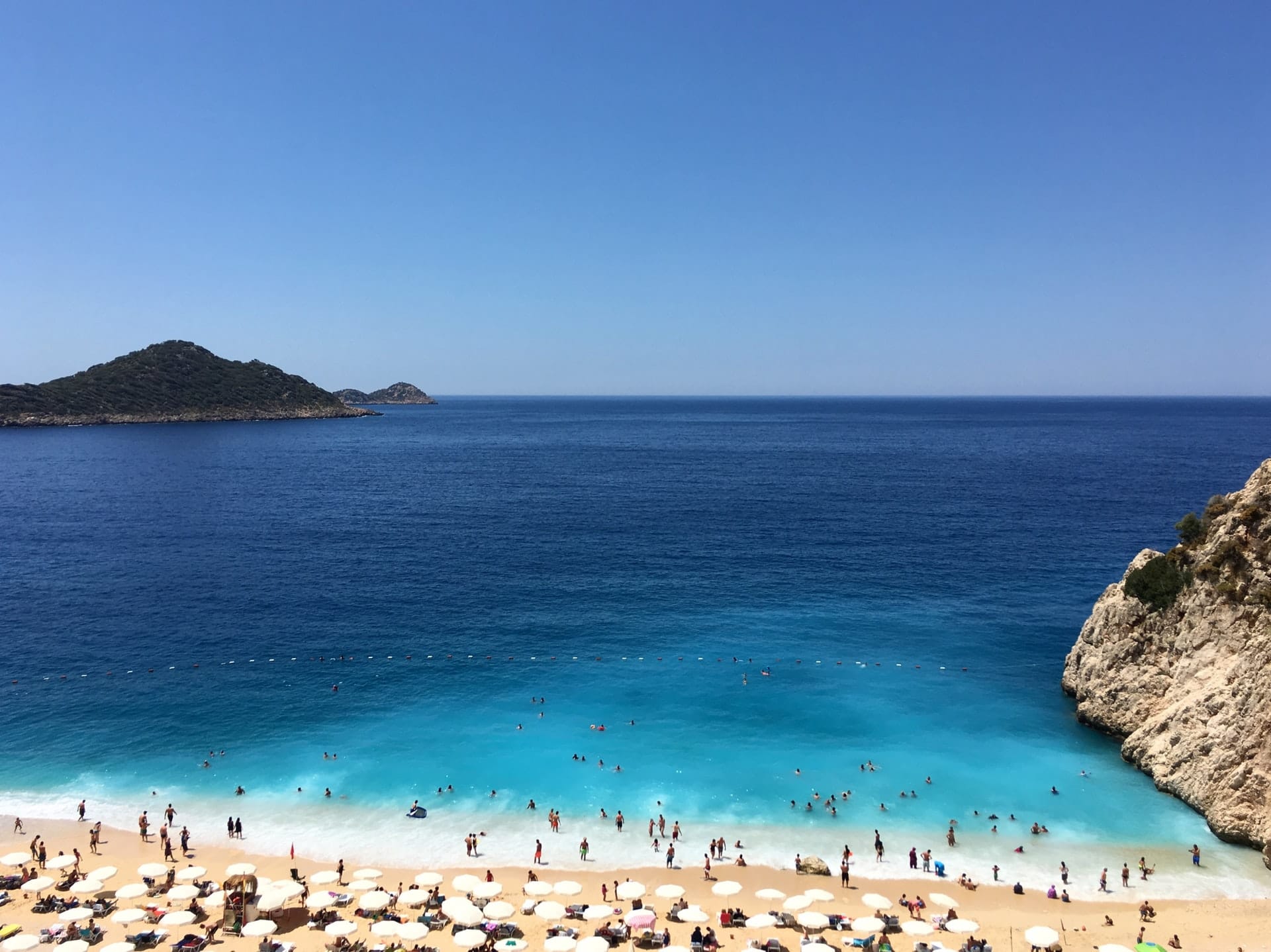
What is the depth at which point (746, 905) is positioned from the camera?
3238cm

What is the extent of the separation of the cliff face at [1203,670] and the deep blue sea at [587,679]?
1.60m

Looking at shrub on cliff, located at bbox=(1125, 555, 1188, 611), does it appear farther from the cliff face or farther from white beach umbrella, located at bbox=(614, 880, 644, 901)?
white beach umbrella, located at bbox=(614, 880, 644, 901)

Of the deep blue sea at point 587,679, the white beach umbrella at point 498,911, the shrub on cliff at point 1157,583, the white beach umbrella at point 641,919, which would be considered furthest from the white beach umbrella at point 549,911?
the shrub on cliff at point 1157,583

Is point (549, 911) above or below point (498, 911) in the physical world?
below

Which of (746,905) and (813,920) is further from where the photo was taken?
(746,905)

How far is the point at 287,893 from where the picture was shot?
101 ft

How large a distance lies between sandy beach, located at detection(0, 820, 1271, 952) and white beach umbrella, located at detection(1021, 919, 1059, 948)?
102cm

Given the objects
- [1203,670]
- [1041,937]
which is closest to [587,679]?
[1041,937]

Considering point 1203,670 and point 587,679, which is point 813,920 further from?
point 587,679

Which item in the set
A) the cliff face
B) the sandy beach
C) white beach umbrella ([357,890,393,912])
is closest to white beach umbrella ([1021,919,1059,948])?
the sandy beach

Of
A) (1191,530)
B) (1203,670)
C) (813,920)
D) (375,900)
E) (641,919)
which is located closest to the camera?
(641,919)

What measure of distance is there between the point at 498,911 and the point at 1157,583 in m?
39.1

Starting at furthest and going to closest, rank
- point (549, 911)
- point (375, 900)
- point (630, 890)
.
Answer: point (630, 890), point (375, 900), point (549, 911)

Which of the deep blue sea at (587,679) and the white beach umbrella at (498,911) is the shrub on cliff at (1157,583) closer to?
the deep blue sea at (587,679)
